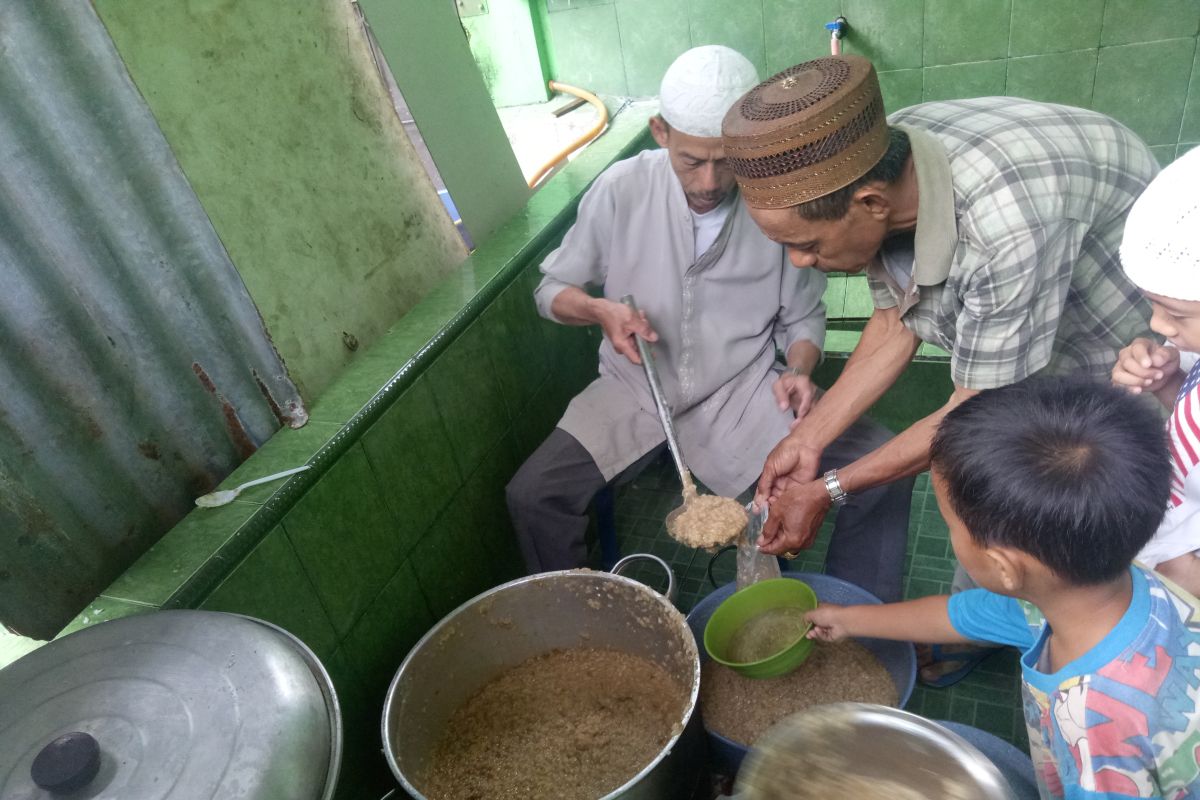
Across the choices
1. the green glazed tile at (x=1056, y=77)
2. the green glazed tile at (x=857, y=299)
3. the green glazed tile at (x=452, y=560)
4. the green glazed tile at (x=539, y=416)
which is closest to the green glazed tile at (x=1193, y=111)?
the green glazed tile at (x=1056, y=77)

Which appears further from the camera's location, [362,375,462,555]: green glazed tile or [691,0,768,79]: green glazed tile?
[691,0,768,79]: green glazed tile

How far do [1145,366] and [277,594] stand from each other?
72.5 inches

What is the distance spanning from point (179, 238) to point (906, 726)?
165 centimetres

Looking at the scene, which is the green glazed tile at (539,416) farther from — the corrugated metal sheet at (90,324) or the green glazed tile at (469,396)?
the corrugated metal sheet at (90,324)

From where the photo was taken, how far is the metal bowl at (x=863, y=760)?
1.07 m

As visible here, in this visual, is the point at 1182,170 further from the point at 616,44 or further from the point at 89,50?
the point at 616,44

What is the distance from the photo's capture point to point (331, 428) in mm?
1780

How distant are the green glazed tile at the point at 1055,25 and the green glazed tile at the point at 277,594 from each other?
10.0 ft

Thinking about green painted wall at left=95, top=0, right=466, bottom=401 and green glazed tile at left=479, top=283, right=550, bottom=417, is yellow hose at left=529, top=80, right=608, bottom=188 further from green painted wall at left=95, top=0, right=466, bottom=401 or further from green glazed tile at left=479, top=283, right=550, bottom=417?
green painted wall at left=95, top=0, right=466, bottom=401

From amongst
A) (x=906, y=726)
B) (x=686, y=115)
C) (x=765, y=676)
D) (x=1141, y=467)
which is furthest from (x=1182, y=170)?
(x=765, y=676)

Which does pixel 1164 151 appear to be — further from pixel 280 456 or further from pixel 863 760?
pixel 280 456

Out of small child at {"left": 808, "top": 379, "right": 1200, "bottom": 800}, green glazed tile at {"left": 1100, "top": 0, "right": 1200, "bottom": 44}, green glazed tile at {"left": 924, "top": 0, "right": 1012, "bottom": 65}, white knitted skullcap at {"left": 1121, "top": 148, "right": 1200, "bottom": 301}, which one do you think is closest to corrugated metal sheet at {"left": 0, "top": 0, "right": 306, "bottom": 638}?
small child at {"left": 808, "top": 379, "right": 1200, "bottom": 800}

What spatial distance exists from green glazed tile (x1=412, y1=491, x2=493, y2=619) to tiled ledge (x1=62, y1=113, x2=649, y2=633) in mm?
442

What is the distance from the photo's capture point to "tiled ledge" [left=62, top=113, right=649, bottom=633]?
143cm
